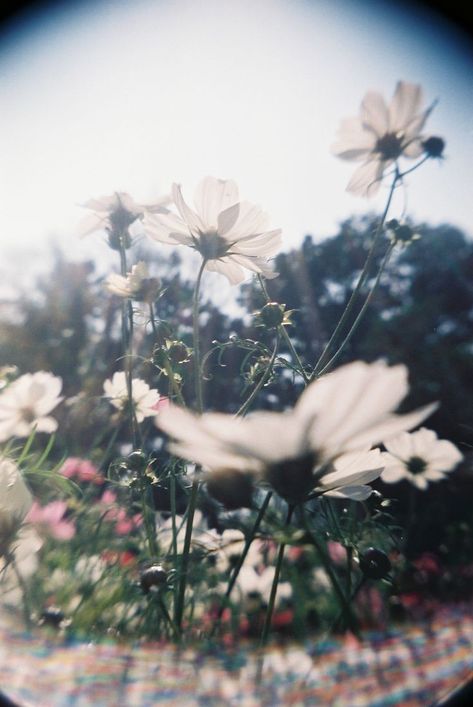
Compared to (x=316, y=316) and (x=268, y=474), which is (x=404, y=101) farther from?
(x=316, y=316)

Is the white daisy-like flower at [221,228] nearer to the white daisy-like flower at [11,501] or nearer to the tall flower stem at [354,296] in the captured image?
the tall flower stem at [354,296]

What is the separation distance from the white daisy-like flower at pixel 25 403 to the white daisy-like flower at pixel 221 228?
0.25m

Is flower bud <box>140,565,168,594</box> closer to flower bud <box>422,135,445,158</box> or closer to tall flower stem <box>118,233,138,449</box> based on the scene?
tall flower stem <box>118,233,138,449</box>

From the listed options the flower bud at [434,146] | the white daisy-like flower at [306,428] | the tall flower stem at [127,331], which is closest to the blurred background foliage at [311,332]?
the tall flower stem at [127,331]

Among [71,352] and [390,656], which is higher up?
[390,656]

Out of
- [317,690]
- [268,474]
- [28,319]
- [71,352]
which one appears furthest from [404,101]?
[28,319]

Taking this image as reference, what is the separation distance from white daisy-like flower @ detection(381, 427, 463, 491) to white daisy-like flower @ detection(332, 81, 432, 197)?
0.32m

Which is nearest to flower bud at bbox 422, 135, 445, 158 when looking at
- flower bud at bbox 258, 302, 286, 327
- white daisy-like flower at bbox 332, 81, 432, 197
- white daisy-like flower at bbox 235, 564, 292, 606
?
white daisy-like flower at bbox 332, 81, 432, 197

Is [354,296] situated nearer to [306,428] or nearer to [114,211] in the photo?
[306,428]

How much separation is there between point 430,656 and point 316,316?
3.15 feet

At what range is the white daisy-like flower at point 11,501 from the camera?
1.34 ft

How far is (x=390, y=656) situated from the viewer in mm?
392

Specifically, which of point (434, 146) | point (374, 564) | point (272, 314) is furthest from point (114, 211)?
point (374, 564)

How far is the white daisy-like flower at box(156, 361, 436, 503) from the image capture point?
0.74 feet
